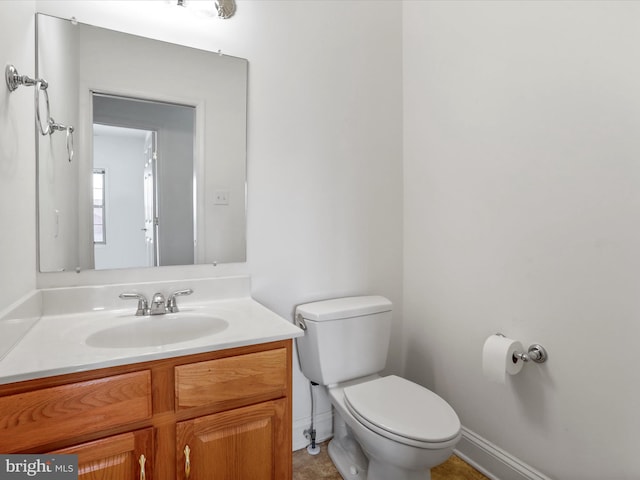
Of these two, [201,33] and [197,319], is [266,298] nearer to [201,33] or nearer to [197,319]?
[197,319]

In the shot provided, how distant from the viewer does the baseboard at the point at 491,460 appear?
56.2 inches

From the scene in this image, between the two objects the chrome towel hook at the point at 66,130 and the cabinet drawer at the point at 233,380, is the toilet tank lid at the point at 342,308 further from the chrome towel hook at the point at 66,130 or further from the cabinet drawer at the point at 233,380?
the chrome towel hook at the point at 66,130

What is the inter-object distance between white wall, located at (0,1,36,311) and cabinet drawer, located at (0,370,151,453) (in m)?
0.28

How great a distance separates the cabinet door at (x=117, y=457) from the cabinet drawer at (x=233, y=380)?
0.12 metres

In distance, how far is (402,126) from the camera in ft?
6.68

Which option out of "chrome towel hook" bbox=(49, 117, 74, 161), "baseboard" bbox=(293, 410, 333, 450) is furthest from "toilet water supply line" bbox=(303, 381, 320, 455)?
"chrome towel hook" bbox=(49, 117, 74, 161)

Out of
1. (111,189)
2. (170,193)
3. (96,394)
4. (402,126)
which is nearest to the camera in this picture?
(96,394)

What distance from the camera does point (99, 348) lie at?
98 cm

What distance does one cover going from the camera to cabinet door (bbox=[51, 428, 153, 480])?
87 centimetres

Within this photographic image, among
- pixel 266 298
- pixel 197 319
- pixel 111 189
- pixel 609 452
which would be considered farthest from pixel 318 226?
pixel 609 452

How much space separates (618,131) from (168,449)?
169 centimetres

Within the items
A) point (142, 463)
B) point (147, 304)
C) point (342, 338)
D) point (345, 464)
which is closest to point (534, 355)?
point (342, 338)

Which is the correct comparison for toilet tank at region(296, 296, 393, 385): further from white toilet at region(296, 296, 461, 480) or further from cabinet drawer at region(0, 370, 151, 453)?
cabinet drawer at region(0, 370, 151, 453)

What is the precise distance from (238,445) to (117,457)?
0.32 meters
